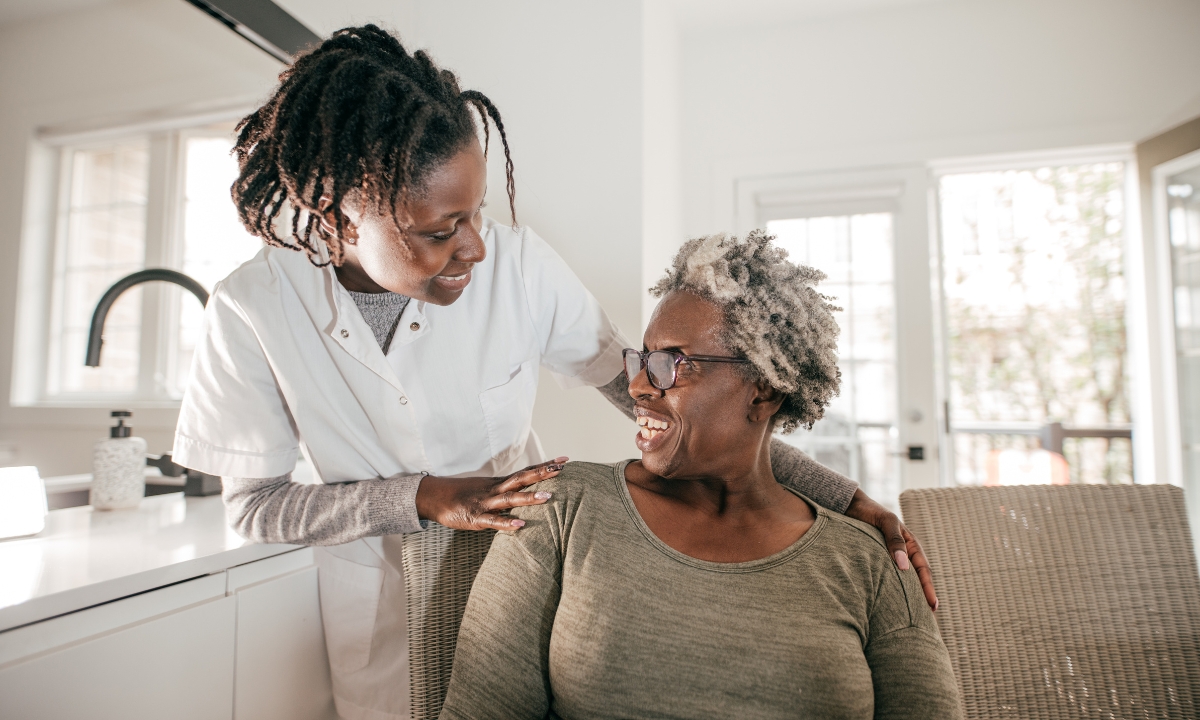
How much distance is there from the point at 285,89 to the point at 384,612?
0.88 metres

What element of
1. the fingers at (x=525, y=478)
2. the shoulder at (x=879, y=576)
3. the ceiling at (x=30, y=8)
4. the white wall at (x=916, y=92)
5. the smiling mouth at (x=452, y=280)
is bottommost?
the shoulder at (x=879, y=576)

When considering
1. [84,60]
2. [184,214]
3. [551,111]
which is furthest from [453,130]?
[184,214]

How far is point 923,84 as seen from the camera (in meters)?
2.80

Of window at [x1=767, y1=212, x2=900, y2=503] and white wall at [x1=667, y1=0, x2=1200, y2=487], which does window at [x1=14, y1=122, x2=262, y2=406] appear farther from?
window at [x1=767, y1=212, x2=900, y2=503]

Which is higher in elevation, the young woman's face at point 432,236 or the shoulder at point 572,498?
the young woman's face at point 432,236

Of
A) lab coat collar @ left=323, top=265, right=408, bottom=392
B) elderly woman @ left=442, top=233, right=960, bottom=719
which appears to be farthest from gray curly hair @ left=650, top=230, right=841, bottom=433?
lab coat collar @ left=323, top=265, right=408, bottom=392

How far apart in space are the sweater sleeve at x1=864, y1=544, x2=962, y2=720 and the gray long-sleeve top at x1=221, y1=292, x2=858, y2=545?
18 cm

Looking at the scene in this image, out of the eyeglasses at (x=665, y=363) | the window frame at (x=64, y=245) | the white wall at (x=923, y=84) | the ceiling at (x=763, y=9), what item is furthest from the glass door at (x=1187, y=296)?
the window frame at (x=64, y=245)

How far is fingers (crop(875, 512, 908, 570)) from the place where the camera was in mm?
942

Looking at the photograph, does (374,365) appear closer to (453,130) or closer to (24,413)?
(453,130)

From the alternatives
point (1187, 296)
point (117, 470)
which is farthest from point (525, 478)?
point (1187, 296)

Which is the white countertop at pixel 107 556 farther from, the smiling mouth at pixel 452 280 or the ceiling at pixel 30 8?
the ceiling at pixel 30 8

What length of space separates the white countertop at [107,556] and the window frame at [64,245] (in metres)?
0.31

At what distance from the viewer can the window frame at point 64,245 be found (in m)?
1.29
